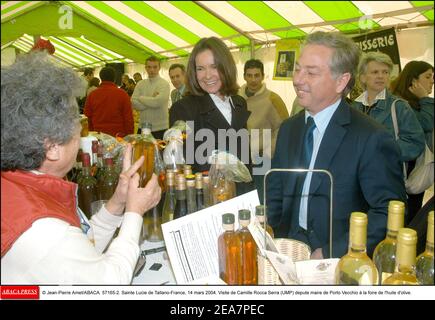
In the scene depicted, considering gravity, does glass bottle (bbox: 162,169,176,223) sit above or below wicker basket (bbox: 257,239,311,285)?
above

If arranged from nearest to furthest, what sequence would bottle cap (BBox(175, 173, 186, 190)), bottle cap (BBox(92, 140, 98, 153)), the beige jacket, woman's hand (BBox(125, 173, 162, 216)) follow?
woman's hand (BBox(125, 173, 162, 216))
bottle cap (BBox(175, 173, 186, 190))
bottle cap (BBox(92, 140, 98, 153))
the beige jacket

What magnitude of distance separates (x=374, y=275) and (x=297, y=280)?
13cm

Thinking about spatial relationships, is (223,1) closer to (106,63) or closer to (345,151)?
(106,63)

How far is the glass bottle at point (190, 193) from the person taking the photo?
0.85 metres

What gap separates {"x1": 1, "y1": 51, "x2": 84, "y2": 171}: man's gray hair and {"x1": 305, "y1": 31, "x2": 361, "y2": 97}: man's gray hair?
703 mm

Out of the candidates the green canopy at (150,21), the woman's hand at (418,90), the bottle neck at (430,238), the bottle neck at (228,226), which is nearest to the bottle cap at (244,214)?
the bottle neck at (228,226)

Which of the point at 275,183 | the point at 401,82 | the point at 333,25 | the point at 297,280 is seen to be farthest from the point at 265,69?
the point at 297,280

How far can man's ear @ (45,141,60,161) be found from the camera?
0.62 meters

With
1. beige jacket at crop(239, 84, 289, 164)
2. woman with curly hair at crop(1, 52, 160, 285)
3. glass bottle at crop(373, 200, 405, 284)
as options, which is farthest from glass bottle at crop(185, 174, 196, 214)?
beige jacket at crop(239, 84, 289, 164)

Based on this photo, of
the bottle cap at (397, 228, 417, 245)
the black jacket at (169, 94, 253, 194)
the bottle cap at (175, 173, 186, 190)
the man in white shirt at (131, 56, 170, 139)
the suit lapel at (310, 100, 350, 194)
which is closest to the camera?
the bottle cap at (397, 228, 417, 245)

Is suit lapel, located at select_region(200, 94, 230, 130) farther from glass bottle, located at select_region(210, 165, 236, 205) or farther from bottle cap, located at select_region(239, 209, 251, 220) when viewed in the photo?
bottle cap, located at select_region(239, 209, 251, 220)

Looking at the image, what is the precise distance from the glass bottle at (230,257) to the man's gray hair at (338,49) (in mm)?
620

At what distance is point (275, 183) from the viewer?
1167 mm

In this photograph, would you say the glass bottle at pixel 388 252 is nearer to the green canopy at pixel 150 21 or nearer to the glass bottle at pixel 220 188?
the glass bottle at pixel 220 188
